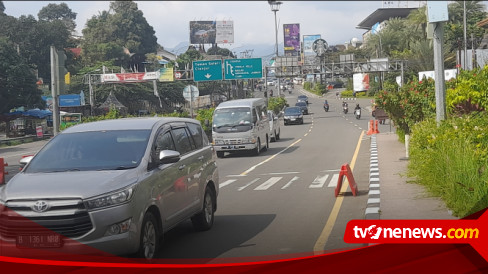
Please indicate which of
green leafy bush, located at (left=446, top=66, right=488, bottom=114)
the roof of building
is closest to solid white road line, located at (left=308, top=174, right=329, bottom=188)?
green leafy bush, located at (left=446, top=66, right=488, bottom=114)

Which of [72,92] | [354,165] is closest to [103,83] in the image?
[72,92]

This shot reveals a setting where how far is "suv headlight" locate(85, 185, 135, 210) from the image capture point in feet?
20.4

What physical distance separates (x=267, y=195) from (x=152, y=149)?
6.52m

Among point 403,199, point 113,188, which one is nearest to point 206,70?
point 403,199

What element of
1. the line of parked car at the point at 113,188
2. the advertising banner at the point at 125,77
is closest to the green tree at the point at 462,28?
the advertising banner at the point at 125,77

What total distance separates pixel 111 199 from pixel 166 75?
154 ft

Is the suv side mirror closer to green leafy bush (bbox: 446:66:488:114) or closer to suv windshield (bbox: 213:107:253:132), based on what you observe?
green leafy bush (bbox: 446:66:488:114)

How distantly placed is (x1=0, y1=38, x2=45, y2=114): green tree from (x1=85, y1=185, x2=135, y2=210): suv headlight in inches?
306

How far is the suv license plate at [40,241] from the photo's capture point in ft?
19.8

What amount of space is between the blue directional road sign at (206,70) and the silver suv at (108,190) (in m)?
Answer: 46.1

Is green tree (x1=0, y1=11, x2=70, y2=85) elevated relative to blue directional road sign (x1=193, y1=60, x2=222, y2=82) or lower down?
lower down

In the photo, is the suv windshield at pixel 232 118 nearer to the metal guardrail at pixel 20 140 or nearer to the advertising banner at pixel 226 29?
the advertising banner at pixel 226 29

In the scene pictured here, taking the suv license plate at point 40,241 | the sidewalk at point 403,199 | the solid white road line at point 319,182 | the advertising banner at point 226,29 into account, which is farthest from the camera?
the solid white road line at point 319,182

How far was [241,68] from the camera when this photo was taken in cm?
5653
